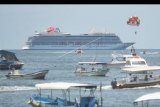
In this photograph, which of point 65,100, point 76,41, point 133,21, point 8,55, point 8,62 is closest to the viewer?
point 65,100

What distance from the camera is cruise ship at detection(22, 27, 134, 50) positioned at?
163 meters

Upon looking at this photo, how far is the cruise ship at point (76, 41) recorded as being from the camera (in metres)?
163

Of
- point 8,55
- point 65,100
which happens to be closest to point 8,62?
point 8,55

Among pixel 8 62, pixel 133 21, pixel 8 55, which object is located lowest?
pixel 8 62

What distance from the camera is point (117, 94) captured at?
109ft

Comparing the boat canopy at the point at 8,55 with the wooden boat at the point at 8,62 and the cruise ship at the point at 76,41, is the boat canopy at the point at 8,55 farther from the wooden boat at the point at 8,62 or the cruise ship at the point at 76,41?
the cruise ship at the point at 76,41

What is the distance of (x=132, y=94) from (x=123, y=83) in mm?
2262

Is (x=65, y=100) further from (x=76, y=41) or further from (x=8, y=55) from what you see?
(x=76, y=41)

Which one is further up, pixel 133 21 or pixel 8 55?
pixel 133 21

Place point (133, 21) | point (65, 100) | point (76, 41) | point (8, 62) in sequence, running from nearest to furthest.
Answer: point (65, 100) < point (8, 62) < point (133, 21) < point (76, 41)

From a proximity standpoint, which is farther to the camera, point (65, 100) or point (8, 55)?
point (8, 55)

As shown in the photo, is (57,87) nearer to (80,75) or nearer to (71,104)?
(71,104)

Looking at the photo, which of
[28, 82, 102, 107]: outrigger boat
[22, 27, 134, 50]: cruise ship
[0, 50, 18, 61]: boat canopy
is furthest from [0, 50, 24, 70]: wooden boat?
[22, 27, 134, 50]: cruise ship

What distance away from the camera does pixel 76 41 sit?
164 metres
